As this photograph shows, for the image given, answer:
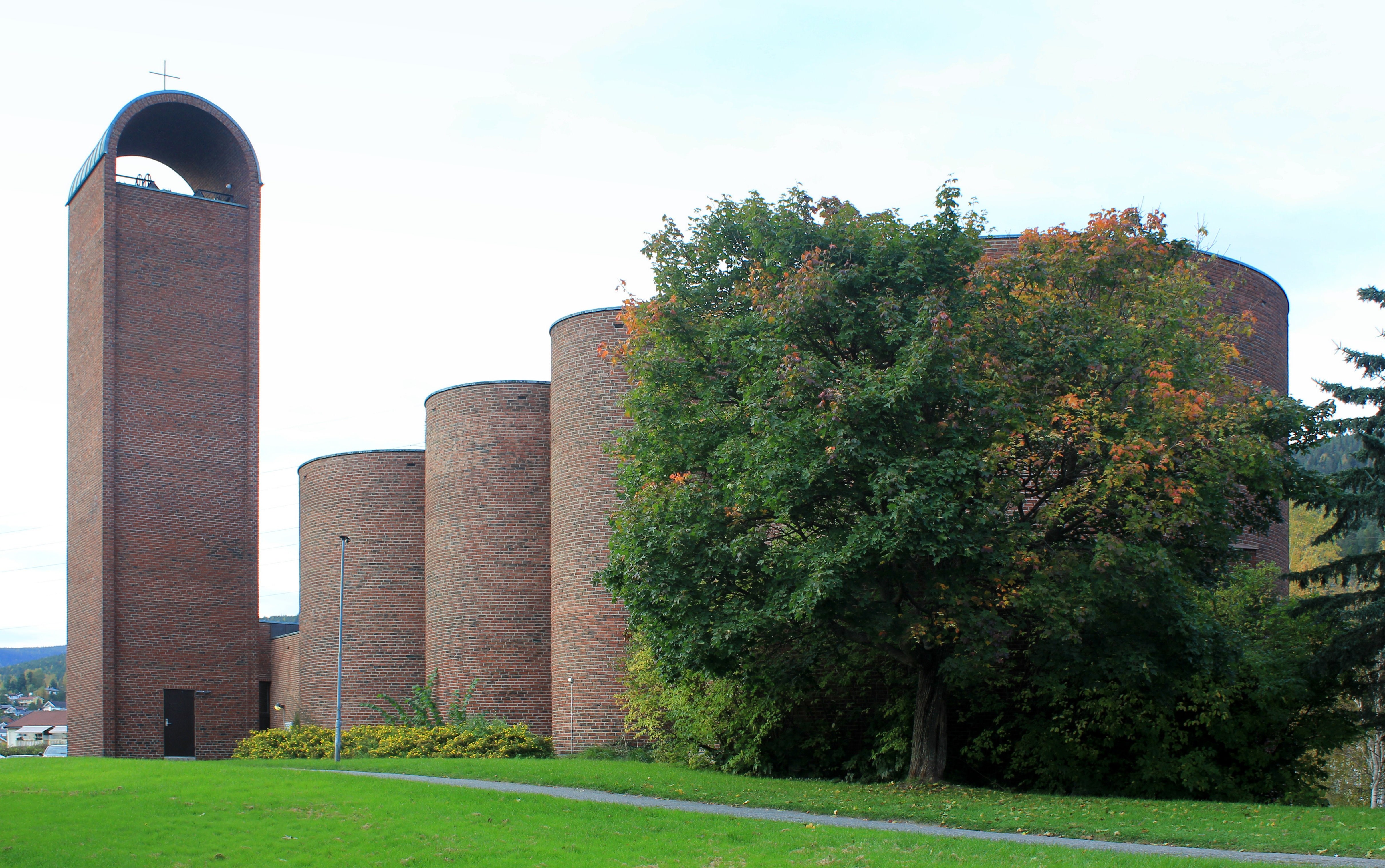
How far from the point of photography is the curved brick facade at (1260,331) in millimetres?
25734

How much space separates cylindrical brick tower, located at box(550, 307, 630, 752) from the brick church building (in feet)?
0.46

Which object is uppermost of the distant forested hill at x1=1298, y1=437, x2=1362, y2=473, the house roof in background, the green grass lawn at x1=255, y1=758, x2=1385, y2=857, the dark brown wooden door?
the distant forested hill at x1=1298, y1=437, x2=1362, y2=473

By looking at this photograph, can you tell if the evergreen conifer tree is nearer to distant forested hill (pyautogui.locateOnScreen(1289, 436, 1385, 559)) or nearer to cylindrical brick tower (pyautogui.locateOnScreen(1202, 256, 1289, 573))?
distant forested hill (pyautogui.locateOnScreen(1289, 436, 1385, 559))

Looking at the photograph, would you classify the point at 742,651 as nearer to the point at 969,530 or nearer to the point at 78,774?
the point at 969,530

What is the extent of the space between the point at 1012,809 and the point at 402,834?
7.92 metres

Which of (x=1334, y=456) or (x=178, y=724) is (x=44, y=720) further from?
(x=1334, y=456)

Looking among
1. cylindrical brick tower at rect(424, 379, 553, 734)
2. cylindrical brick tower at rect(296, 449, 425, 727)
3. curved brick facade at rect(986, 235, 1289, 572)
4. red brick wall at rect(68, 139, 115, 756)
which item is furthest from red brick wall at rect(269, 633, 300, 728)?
curved brick facade at rect(986, 235, 1289, 572)

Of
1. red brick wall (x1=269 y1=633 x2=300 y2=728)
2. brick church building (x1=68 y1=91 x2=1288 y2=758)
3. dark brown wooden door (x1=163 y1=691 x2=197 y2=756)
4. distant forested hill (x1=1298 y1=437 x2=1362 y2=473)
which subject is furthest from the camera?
distant forested hill (x1=1298 y1=437 x2=1362 y2=473)

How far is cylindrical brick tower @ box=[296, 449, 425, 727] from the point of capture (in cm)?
3462

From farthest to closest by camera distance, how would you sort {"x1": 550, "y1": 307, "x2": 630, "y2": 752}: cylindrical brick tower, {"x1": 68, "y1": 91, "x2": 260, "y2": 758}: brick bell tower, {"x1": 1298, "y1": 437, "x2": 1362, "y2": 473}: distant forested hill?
{"x1": 1298, "y1": 437, "x2": 1362, "y2": 473}: distant forested hill → {"x1": 68, "y1": 91, "x2": 260, "y2": 758}: brick bell tower → {"x1": 550, "y1": 307, "x2": 630, "y2": 752}: cylindrical brick tower

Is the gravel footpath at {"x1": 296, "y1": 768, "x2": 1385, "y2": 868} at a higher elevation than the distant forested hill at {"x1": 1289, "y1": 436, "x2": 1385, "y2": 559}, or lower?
lower

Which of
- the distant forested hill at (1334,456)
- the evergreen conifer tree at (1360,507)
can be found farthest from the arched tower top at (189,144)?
the distant forested hill at (1334,456)

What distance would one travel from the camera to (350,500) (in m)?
36.2

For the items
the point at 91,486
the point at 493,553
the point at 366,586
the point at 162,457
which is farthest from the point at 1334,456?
the point at 91,486
